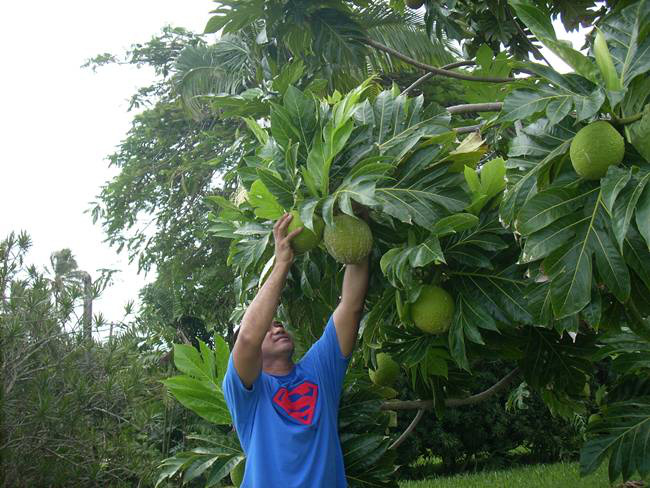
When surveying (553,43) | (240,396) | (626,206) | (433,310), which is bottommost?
(240,396)

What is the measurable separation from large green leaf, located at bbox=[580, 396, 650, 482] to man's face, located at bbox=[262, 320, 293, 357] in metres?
1.19

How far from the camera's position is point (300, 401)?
255 centimetres

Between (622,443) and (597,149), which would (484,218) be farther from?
(622,443)

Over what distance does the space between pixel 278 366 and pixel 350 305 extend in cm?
36

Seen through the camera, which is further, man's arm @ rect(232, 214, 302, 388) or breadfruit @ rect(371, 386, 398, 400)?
breadfruit @ rect(371, 386, 398, 400)

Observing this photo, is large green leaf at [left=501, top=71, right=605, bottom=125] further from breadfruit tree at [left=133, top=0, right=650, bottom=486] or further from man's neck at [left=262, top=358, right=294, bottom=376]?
man's neck at [left=262, top=358, right=294, bottom=376]

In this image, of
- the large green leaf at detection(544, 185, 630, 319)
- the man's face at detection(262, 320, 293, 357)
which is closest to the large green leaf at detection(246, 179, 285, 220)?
the man's face at detection(262, 320, 293, 357)

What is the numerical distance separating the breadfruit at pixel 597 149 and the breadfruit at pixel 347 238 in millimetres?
574

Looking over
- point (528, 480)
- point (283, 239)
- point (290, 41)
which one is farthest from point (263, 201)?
point (528, 480)

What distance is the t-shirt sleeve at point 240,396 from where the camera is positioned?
2.43m

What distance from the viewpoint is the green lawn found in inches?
291

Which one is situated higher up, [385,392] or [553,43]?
[553,43]

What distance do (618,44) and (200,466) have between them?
2225mm

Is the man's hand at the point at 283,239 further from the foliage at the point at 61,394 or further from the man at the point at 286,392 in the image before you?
the foliage at the point at 61,394
